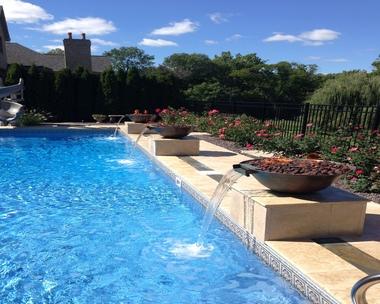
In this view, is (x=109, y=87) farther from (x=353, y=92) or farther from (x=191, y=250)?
(x=191, y=250)

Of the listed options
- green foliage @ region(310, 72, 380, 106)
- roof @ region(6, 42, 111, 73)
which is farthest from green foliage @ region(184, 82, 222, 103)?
roof @ region(6, 42, 111, 73)

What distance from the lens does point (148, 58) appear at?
231 ft

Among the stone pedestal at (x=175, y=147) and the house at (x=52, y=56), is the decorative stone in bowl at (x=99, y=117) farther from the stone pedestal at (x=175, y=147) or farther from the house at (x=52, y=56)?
the stone pedestal at (x=175, y=147)

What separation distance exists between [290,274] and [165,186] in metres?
4.11

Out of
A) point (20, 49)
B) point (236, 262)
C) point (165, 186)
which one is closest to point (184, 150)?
point (165, 186)

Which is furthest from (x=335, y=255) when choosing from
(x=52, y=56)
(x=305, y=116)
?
(x=52, y=56)

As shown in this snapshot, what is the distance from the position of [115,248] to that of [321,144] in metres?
5.40

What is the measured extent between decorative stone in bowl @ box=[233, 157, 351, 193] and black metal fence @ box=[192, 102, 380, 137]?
15.4 feet

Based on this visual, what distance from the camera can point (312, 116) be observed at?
1144 cm

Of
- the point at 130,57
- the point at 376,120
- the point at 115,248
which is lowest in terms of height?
the point at 115,248

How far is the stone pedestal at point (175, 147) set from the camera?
9.10m

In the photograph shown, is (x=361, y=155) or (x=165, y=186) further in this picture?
(x=165, y=186)

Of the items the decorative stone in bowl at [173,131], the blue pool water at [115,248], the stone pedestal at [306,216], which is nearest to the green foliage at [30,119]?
the blue pool water at [115,248]

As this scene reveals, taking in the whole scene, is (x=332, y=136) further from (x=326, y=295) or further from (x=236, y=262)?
(x=326, y=295)
